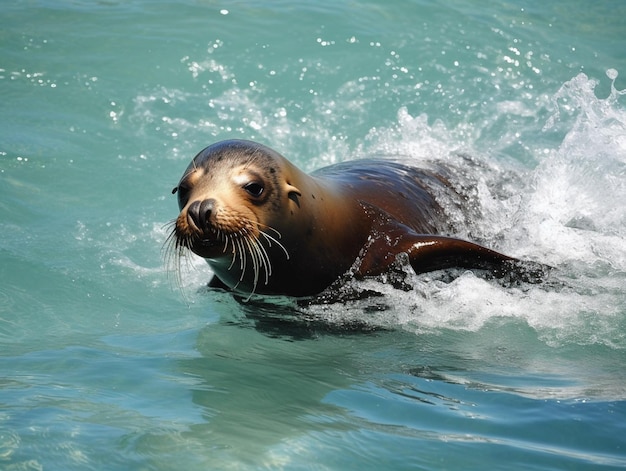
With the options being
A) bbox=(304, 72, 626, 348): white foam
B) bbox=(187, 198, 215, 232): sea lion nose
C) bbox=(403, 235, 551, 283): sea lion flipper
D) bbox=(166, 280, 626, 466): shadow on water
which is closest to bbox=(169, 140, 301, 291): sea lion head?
bbox=(187, 198, 215, 232): sea lion nose

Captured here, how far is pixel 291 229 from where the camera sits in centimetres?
533

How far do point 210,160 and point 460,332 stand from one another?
175cm

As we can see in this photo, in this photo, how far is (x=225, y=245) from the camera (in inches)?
187

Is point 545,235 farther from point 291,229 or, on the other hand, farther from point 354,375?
point 354,375

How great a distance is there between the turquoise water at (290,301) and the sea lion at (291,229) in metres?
0.21

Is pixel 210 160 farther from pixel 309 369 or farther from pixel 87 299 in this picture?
pixel 87 299

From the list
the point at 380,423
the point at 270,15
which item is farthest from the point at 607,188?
the point at 270,15

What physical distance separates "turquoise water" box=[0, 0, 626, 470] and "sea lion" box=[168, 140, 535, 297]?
0.21 metres

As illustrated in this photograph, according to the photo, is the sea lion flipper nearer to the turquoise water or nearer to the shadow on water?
the turquoise water

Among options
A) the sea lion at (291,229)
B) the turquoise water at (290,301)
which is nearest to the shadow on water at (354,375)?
the turquoise water at (290,301)

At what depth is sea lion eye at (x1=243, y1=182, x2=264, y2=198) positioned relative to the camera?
198 inches

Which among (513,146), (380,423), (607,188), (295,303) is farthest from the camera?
(513,146)

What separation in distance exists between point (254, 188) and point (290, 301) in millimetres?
842

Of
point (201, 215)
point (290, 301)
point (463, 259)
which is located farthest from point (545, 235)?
point (201, 215)
